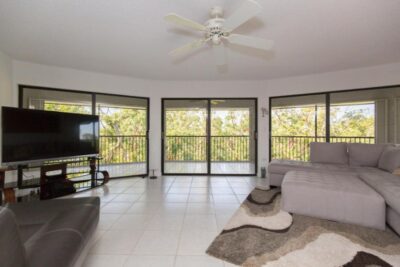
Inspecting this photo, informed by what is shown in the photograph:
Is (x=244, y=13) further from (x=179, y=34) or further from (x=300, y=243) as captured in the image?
(x=300, y=243)

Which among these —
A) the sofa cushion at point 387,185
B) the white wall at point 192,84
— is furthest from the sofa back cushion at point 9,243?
the white wall at point 192,84

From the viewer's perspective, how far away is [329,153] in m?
3.49

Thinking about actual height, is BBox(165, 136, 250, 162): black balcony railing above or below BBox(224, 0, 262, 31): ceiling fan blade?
below

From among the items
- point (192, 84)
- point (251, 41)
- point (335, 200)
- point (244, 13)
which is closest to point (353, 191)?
point (335, 200)

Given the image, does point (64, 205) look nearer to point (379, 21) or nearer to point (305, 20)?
point (305, 20)

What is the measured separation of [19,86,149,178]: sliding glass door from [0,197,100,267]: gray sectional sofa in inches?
103

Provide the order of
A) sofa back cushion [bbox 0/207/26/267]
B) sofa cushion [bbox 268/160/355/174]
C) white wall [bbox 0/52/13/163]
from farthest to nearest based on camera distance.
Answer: sofa cushion [bbox 268/160/355/174], white wall [bbox 0/52/13/163], sofa back cushion [bbox 0/207/26/267]

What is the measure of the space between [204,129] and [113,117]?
2.19 m

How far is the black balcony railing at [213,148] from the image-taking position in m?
5.38

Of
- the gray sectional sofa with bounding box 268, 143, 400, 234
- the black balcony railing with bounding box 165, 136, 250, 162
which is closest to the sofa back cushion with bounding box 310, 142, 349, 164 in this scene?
the gray sectional sofa with bounding box 268, 143, 400, 234

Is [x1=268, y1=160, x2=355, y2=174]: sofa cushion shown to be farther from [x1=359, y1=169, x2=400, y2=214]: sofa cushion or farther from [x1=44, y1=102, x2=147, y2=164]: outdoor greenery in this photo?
[x1=44, y1=102, x2=147, y2=164]: outdoor greenery

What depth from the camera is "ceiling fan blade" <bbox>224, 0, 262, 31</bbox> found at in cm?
143

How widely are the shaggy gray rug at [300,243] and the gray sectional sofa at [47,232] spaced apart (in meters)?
1.08

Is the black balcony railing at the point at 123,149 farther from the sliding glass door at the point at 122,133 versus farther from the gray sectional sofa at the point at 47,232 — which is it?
the gray sectional sofa at the point at 47,232
